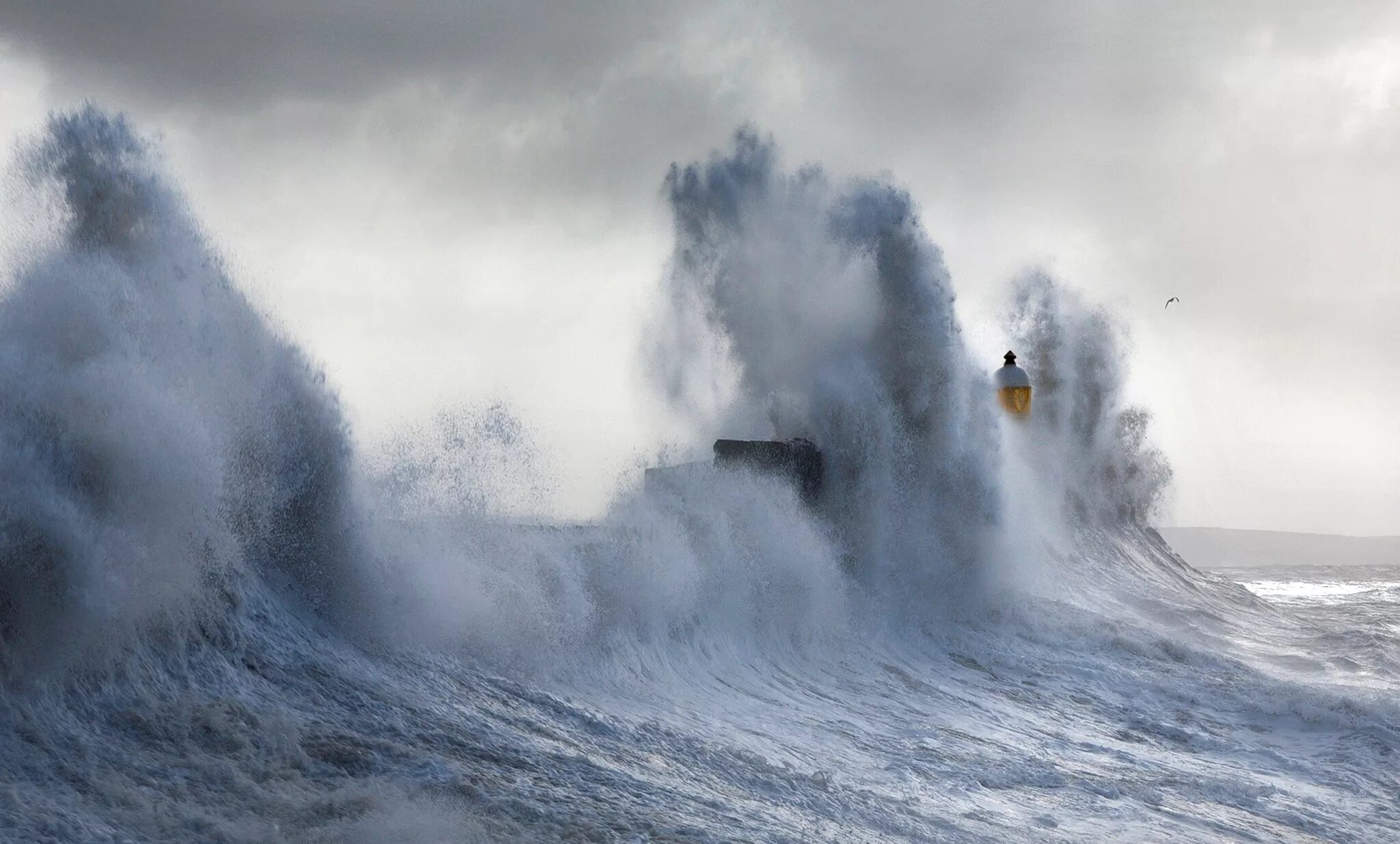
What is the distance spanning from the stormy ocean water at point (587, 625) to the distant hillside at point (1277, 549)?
36.7m

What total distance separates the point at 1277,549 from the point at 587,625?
5568cm


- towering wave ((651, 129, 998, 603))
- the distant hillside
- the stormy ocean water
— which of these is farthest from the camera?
the distant hillside

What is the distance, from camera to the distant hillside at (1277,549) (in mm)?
48625

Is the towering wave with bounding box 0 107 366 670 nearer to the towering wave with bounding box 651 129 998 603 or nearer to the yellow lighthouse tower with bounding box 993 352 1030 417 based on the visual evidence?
the towering wave with bounding box 651 129 998 603

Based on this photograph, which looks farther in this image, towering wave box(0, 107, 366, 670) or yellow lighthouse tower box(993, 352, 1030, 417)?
yellow lighthouse tower box(993, 352, 1030, 417)

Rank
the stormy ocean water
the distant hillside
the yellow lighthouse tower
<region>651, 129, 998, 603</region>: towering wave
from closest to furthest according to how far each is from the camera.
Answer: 1. the stormy ocean water
2. <region>651, 129, 998, 603</region>: towering wave
3. the yellow lighthouse tower
4. the distant hillside

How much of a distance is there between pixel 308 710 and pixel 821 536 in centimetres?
685

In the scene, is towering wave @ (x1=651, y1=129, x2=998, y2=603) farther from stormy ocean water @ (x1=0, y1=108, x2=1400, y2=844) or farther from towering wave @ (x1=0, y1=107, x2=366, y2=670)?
towering wave @ (x1=0, y1=107, x2=366, y2=670)

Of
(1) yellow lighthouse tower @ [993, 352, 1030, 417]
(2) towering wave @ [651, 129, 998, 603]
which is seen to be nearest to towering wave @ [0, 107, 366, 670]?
(2) towering wave @ [651, 129, 998, 603]

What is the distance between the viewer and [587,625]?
7.51m

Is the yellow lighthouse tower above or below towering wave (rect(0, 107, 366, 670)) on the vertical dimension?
above

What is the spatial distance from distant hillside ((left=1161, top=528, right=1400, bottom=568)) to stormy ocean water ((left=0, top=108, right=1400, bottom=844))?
3665cm

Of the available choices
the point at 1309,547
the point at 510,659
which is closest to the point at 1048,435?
the point at 510,659

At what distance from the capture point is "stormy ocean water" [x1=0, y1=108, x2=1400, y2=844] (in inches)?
172
